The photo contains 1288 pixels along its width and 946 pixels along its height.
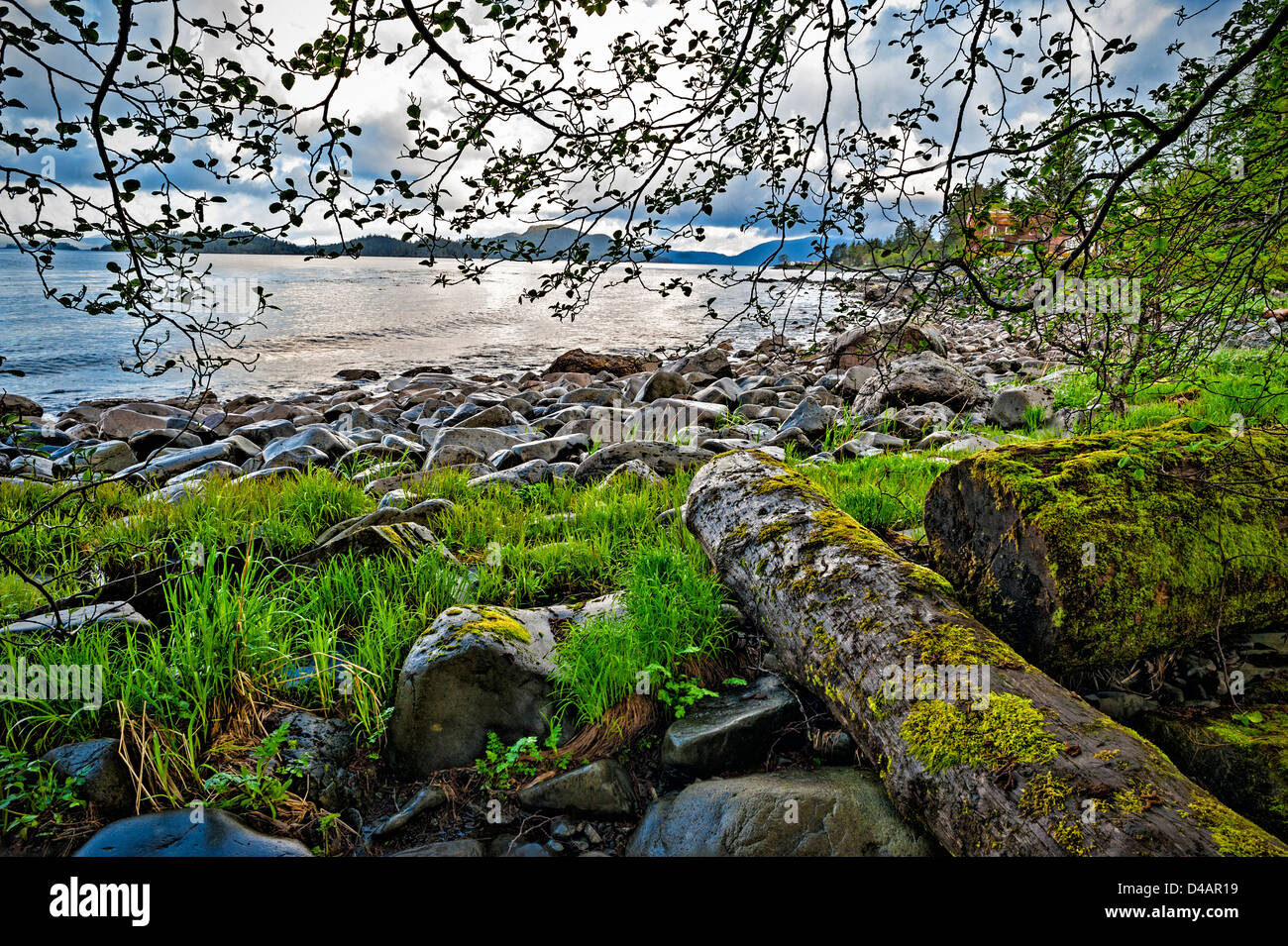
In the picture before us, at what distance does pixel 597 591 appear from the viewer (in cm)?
466

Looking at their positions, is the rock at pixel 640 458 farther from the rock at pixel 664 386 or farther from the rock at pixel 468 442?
the rock at pixel 664 386

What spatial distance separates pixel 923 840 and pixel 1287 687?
2151mm

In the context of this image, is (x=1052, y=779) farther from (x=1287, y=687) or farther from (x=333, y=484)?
(x=333, y=484)

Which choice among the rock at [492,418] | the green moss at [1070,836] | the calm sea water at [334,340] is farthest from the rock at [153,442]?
the green moss at [1070,836]

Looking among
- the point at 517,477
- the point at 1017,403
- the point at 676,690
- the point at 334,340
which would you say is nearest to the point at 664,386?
the point at 1017,403

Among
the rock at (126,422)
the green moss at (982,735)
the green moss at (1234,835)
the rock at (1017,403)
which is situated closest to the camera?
the green moss at (1234,835)

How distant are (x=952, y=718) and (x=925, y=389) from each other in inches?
395

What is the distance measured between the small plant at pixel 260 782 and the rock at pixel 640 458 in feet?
14.4

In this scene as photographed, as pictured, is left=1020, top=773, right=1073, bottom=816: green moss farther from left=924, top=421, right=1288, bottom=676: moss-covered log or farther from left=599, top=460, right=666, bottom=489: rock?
A: left=599, top=460, right=666, bottom=489: rock

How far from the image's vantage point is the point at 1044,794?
2146mm

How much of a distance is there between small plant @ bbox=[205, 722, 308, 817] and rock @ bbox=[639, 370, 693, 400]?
10874 mm

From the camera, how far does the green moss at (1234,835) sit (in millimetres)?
1915

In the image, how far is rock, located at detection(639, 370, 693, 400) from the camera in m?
13.4
